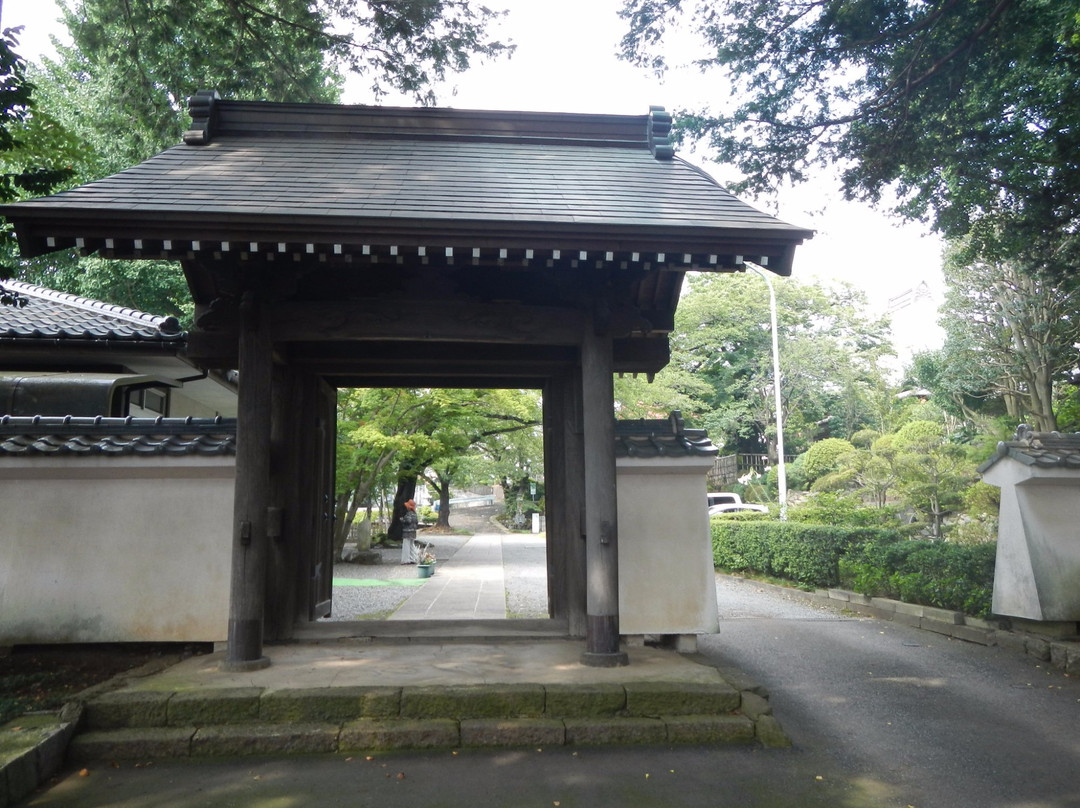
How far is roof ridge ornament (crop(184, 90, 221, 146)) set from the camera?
652cm

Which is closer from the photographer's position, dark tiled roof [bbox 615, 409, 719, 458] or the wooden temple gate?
the wooden temple gate

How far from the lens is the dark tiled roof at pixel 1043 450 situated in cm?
711

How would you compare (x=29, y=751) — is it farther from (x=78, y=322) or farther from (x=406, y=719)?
(x=78, y=322)

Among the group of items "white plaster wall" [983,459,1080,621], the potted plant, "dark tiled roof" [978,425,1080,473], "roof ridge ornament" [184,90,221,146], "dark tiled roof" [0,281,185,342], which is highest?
"roof ridge ornament" [184,90,221,146]

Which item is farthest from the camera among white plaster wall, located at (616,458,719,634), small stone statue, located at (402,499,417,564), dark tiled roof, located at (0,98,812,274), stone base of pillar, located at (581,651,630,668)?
small stone statue, located at (402,499,417,564)

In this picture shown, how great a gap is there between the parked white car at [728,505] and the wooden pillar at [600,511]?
20.0 metres

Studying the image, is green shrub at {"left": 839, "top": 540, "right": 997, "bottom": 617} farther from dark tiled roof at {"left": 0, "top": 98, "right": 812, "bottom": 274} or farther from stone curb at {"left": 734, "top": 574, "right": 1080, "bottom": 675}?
dark tiled roof at {"left": 0, "top": 98, "right": 812, "bottom": 274}

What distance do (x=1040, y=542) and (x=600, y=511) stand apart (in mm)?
5051

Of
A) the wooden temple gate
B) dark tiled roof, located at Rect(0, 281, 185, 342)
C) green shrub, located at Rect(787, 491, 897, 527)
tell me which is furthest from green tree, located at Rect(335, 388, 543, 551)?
the wooden temple gate

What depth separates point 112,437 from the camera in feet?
20.1

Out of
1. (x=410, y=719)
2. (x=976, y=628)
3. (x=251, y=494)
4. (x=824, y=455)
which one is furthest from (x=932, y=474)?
(x=251, y=494)

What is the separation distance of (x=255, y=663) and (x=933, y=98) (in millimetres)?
9152

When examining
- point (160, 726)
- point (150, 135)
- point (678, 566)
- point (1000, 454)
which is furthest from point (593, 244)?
point (150, 135)

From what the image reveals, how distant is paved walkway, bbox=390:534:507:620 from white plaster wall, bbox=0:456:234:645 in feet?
9.75
